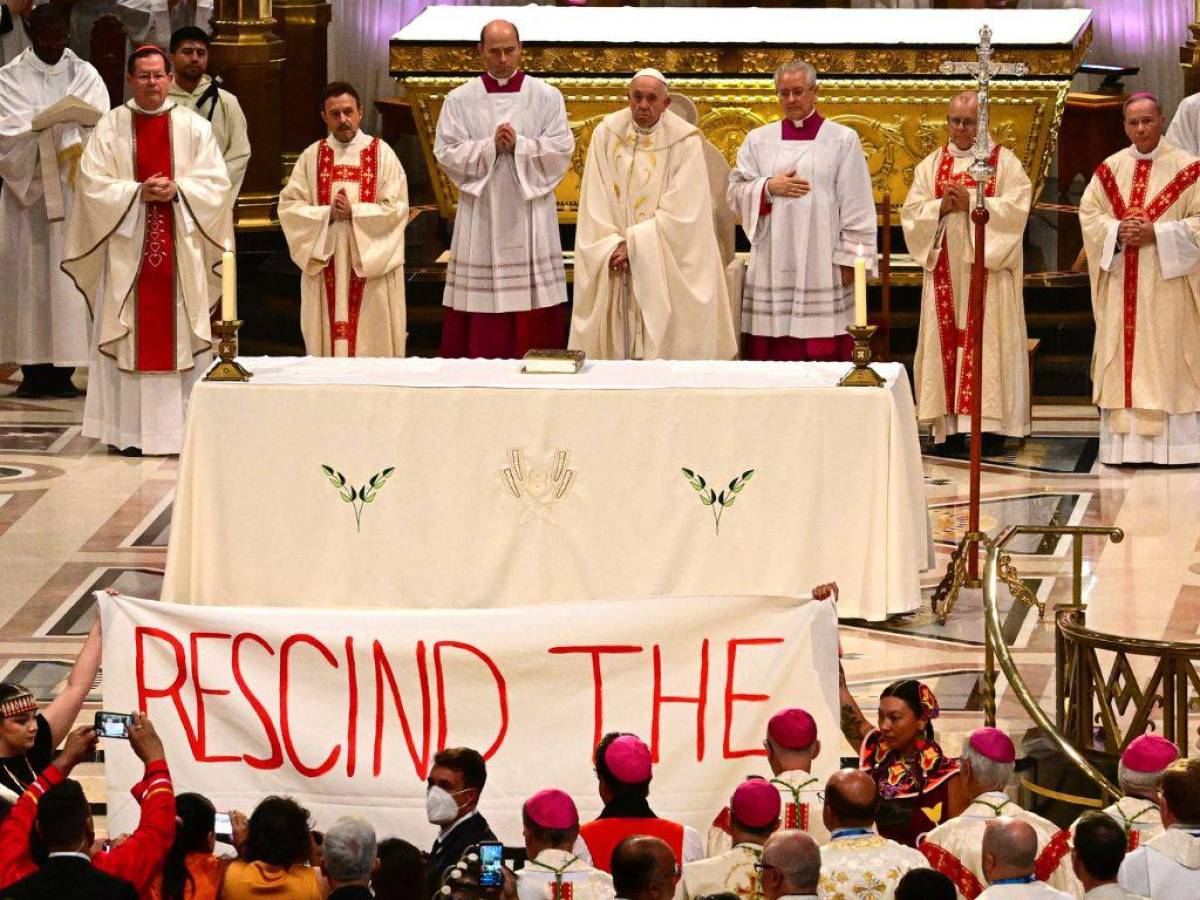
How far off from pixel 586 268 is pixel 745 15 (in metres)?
4.29

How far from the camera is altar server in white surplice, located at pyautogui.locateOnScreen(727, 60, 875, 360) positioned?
12602 mm

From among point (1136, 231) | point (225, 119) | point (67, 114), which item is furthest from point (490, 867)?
point (225, 119)

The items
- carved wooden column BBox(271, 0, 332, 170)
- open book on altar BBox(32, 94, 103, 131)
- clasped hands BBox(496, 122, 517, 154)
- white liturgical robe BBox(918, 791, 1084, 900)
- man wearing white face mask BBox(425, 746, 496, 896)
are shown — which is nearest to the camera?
white liturgical robe BBox(918, 791, 1084, 900)

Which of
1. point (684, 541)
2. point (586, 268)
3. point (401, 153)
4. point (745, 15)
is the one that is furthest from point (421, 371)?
point (401, 153)

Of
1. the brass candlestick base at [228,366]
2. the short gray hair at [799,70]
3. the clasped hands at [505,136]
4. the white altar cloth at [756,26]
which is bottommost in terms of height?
the brass candlestick base at [228,366]

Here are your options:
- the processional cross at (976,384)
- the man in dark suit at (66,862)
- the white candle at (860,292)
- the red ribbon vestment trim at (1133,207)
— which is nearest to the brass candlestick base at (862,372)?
the white candle at (860,292)

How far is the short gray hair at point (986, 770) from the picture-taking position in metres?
6.43

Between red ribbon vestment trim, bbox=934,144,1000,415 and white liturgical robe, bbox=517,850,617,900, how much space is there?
8.01 metres

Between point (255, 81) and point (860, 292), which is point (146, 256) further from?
point (860, 292)

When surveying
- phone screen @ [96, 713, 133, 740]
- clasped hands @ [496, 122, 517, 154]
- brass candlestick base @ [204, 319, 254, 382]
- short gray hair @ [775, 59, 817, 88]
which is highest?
short gray hair @ [775, 59, 817, 88]

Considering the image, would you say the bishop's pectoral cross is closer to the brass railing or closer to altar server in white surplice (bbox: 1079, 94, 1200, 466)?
the brass railing

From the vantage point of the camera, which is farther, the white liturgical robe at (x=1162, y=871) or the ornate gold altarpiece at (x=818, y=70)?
the ornate gold altarpiece at (x=818, y=70)

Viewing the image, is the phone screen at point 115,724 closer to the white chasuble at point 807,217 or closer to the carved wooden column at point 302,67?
the white chasuble at point 807,217

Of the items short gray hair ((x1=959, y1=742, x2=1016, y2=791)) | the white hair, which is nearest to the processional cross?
short gray hair ((x1=959, y1=742, x2=1016, y2=791))
